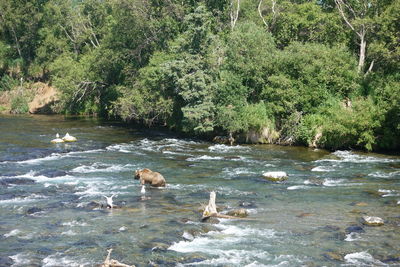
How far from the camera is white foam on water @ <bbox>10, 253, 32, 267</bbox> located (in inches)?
716

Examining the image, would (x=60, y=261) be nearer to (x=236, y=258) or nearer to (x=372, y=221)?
(x=236, y=258)

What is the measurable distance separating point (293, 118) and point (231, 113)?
5.19 meters

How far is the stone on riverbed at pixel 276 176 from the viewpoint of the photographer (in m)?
31.3

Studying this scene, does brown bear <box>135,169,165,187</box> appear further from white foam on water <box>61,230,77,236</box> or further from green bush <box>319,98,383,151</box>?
green bush <box>319,98,383,151</box>

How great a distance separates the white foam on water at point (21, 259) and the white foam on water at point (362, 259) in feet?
37.0

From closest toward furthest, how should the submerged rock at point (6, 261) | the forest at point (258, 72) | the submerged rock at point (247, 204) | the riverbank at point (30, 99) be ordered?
the submerged rock at point (6, 261) → the submerged rock at point (247, 204) → the forest at point (258, 72) → the riverbank at point (30, 99)

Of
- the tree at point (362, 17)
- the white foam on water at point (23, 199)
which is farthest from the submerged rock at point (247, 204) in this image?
the tree at point (362, 17)

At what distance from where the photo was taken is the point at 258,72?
46.7 metres

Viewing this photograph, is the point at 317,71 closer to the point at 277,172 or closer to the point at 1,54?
the point at 277,172

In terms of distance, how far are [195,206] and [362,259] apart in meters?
9.30

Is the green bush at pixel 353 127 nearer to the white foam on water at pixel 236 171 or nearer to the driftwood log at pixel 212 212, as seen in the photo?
the white foam on water at pixel 236 171

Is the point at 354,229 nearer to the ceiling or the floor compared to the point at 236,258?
nearer to the ceiling

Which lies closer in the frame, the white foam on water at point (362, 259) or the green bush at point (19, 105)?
the white foam on water at point (362, 259)

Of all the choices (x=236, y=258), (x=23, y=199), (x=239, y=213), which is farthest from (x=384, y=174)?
(x=23, y=199)
